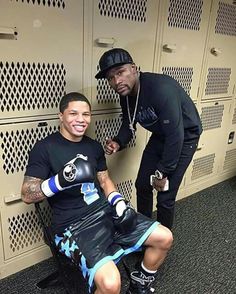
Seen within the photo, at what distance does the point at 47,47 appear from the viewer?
5.38ft

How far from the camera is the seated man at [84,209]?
1.36m

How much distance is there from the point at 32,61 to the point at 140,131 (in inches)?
42.5

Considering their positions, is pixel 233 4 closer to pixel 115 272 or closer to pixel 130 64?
pixel 130 64

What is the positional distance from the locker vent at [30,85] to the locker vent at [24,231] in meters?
0.71

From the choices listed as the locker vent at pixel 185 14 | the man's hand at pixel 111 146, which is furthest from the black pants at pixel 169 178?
the locker vent at pixel 185 14

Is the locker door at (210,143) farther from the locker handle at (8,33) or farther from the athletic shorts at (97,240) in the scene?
the locker handle at (8,33)

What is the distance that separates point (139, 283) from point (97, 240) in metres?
0.47

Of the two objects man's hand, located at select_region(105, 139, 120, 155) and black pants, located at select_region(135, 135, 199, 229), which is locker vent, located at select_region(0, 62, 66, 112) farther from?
black pants, located at select_region(135, 135, 199, 229)

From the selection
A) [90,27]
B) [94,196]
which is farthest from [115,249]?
[90,27]

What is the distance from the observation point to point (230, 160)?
141 inches

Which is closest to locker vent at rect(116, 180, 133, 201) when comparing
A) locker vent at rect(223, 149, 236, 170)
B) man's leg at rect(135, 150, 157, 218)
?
man's leg at rect(135, 150, 157, 218)

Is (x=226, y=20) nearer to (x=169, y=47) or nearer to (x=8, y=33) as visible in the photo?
(x=169, y=47)

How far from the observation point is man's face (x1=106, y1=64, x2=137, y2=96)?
1.61 meters

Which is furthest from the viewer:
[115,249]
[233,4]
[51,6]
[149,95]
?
[233,4]
